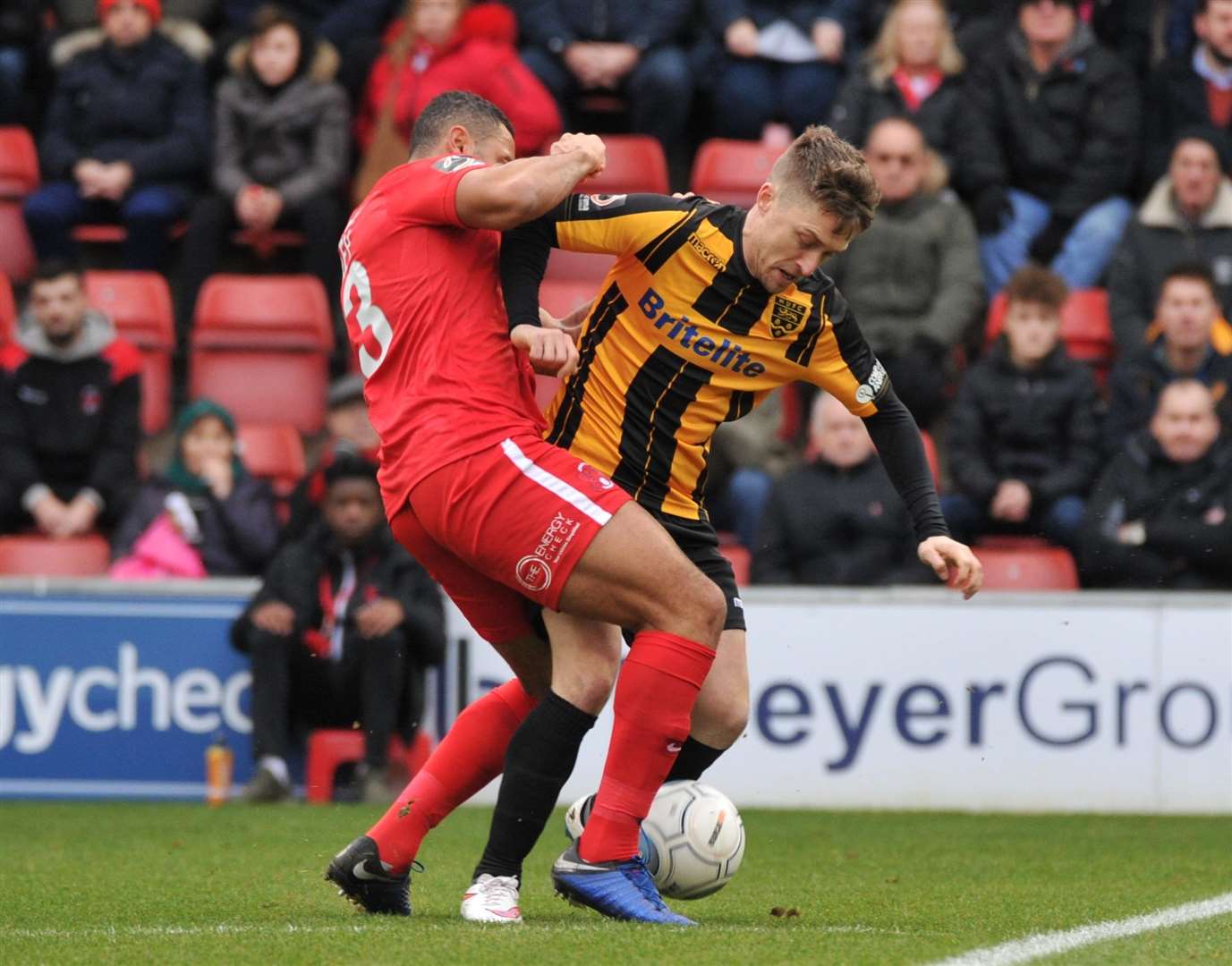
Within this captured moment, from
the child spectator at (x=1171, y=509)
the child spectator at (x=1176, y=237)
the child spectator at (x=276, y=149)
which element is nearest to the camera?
the child spectator at (x=1171, y=509)

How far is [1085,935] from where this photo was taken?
4.95 m

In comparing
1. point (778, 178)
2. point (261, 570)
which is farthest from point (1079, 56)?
point (778, 178)

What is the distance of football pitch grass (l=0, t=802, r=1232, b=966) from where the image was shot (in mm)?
4559

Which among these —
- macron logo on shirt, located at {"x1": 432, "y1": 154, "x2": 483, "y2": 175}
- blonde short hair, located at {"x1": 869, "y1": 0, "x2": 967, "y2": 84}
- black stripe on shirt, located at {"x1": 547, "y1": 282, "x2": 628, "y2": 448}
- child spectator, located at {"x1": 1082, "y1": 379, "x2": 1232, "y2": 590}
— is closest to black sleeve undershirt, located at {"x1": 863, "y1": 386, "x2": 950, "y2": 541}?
black stripe on shirt, located at {"x1": 547, "y1": 282, "x2": 628, "y2": 448}

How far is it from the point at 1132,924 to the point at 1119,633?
3709 millimetres

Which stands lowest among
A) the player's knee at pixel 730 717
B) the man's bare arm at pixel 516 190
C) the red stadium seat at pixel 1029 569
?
the red stadium seat at pixel 1029 569

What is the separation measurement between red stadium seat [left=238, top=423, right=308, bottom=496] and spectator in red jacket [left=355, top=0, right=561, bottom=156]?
1775 mm

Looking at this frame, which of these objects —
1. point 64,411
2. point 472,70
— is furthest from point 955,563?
point 472,70

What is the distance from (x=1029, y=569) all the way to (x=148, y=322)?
190 inches

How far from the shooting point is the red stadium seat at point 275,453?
1061cm

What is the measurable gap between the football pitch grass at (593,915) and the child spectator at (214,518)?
124 cm

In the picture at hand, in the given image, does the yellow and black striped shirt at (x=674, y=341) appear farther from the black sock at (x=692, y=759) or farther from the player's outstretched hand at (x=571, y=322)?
the black sock at (x=692, y=759)

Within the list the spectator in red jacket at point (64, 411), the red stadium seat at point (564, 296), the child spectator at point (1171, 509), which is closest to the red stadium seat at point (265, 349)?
the spectator in red jacket at point (64, 411)

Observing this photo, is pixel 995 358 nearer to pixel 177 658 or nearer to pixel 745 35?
pixel 745 35
